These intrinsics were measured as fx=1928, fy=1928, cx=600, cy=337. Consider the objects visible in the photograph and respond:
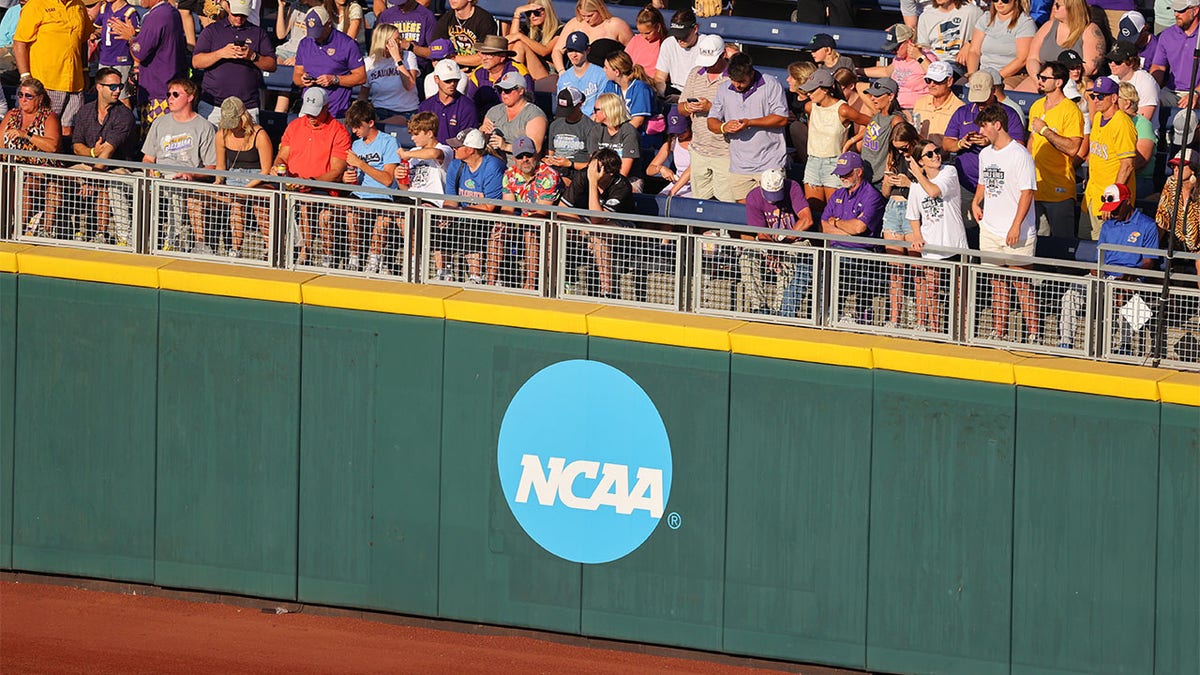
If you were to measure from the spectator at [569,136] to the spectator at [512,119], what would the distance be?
131mm

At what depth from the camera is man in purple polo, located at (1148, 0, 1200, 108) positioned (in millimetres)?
15820

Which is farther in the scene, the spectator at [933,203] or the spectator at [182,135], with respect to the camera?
the spectator at [182,135]

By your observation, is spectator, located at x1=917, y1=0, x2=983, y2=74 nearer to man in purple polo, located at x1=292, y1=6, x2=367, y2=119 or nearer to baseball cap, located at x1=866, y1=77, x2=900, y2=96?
baseball cap, located at x1=866, y1=77, x2=900, y2=96

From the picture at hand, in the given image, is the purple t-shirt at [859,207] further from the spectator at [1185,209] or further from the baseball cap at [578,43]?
the baseball cap at [578,43]

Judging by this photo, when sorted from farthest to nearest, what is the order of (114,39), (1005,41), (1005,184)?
(114,39) → (1005,41) → (1005,184)

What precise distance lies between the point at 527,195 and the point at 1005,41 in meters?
4.66

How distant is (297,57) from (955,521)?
7596mm

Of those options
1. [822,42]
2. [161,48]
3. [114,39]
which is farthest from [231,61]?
[822,42]

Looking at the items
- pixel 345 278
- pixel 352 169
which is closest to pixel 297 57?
pixel 352 169

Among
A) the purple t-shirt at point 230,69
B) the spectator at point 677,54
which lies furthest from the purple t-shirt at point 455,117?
the purple t-shirt at point 230,69

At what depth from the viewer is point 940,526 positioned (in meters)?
13.0

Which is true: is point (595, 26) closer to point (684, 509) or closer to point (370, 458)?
point (370, 458)

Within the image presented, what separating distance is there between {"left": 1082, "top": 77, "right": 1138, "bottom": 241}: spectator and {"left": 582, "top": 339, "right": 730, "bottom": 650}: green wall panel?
316cm

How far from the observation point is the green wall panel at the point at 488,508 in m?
14.0
